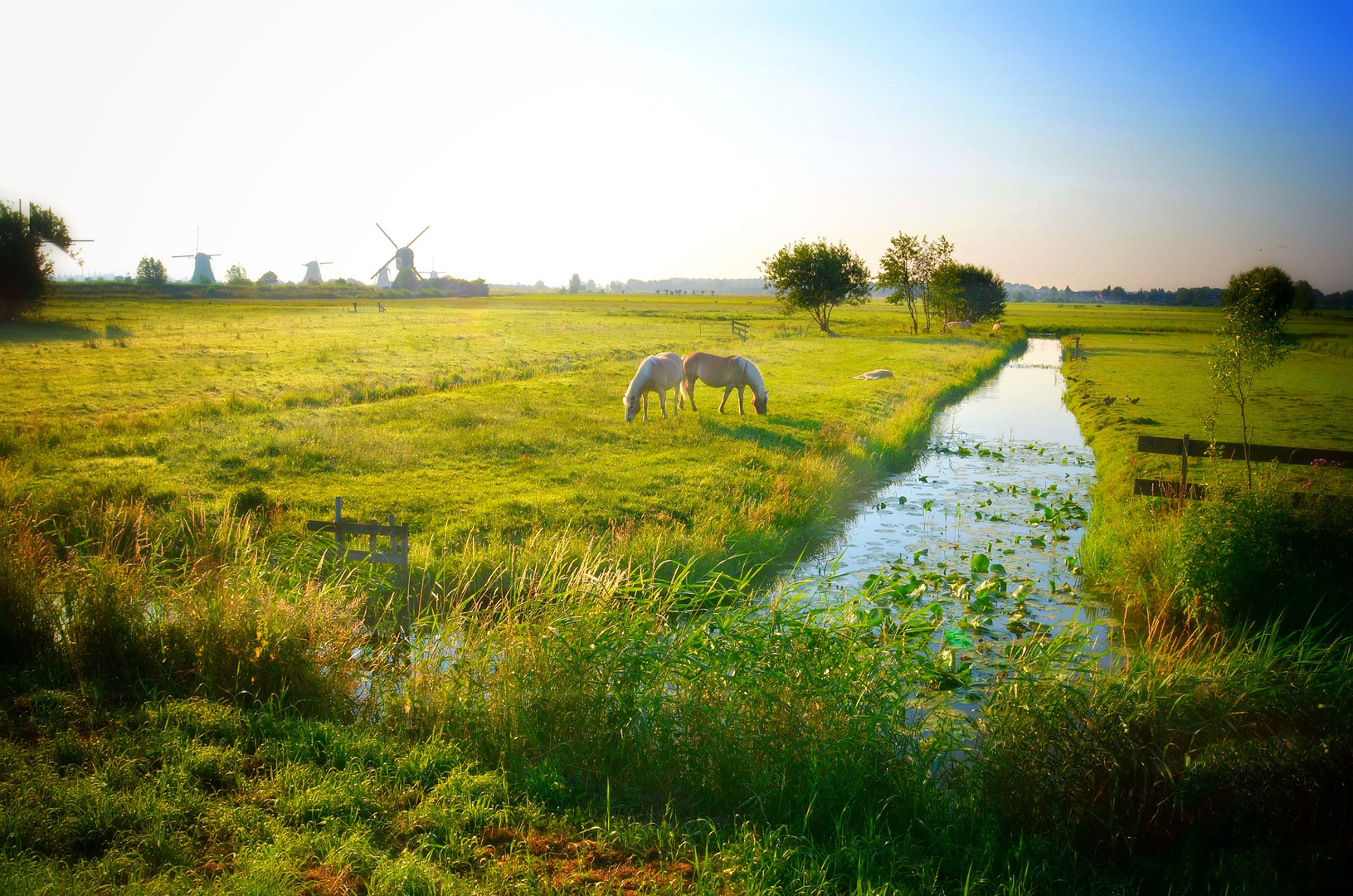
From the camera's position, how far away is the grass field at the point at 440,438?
11711 mm

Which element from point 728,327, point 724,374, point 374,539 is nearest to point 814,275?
point 728,327

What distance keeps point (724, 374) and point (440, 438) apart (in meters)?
8.50

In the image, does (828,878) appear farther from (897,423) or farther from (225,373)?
(225,373)

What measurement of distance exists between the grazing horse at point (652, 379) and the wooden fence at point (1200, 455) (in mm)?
11127

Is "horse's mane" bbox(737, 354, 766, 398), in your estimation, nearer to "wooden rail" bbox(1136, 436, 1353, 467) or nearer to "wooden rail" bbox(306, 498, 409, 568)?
"wooden rail" bbox(1136, 436, 1353, 467)

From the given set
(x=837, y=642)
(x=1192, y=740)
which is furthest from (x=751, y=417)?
(x=1192, y=740)

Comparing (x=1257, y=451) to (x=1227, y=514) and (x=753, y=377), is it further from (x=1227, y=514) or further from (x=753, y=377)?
(x=753, y=377)

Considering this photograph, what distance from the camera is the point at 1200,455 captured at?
473 inches

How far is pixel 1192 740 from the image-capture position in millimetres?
5293

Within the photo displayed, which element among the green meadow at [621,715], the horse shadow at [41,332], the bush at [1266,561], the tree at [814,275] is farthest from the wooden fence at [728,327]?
the bush at [1266,561]

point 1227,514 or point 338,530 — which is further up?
point 1227,514

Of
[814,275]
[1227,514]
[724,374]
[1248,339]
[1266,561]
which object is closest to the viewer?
[1266,561]

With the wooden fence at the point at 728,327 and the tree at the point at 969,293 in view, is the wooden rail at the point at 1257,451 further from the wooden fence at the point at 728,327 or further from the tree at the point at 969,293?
the tree at the point at 969,293

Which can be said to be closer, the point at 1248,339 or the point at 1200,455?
the point at 1248,339
